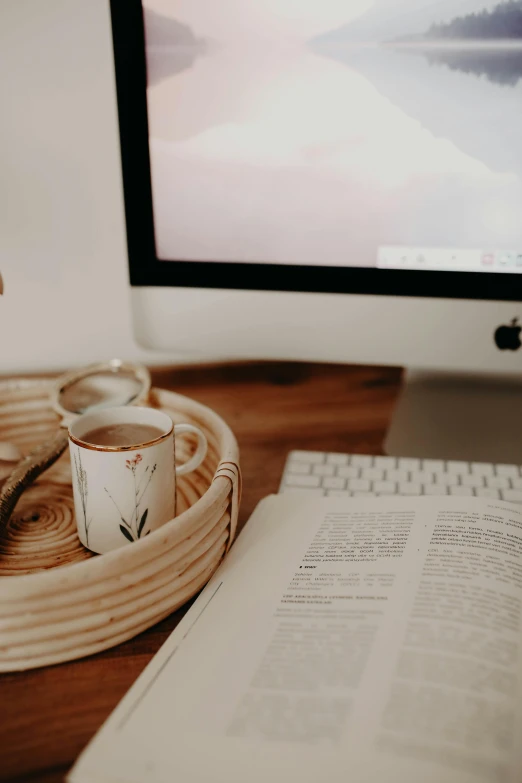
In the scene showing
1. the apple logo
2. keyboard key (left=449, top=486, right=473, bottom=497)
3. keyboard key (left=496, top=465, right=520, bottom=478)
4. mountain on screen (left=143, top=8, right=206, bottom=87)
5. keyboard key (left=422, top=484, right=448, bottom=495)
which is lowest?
keyboard key (left=449, top=486, right=473, bottom=497)

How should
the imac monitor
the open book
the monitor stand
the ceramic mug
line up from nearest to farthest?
1. the open book
2. the ceramic mug
3. the imac monitor
4. the monitor stand

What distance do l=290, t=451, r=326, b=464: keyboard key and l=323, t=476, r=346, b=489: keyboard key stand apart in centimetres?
3

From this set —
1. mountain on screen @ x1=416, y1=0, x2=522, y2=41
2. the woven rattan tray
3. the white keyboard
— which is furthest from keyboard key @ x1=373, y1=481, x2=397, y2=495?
mountain on screen @ x1=416, y1=0, x2=522, y2=41

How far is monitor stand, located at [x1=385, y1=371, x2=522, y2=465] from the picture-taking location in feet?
2.16

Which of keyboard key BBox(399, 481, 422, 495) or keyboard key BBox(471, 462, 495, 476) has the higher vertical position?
keyboard key BBox(471, 462, 495, 476)

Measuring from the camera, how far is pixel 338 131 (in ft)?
1.89

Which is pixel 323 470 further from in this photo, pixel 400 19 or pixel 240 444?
pixel 400 19

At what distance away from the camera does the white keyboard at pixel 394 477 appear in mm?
Answer: 556

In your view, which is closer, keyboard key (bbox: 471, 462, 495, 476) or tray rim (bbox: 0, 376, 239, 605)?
tray rim (bbox: 0, 376, 239, 605)

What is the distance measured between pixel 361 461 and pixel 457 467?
9 centimetres

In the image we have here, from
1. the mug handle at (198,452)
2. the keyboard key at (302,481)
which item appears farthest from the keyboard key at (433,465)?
the mug handle at (198,452)

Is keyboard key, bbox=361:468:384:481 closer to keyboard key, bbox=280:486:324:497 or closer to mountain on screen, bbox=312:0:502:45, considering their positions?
keyboard key, bbox=280:486:324:497

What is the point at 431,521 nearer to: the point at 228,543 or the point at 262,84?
the point at 228,543

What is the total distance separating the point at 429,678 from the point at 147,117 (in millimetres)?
513
